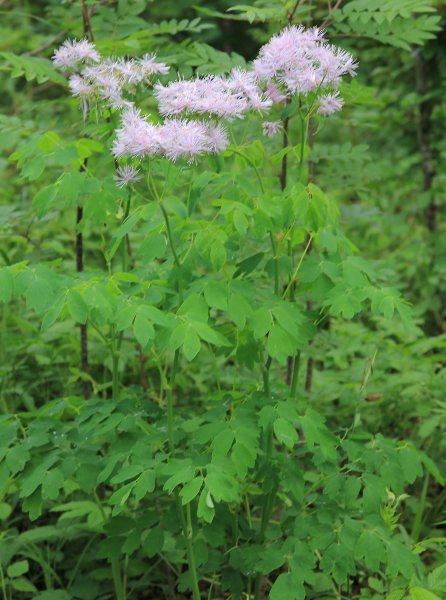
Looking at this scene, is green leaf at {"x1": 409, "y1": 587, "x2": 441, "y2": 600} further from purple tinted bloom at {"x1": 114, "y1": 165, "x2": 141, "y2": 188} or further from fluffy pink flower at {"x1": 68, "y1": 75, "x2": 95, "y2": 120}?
fluffy pink flower at {"x1": 68, "y1": 75, "x2": 95, "y2": 120}

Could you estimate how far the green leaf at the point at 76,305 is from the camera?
187 cm

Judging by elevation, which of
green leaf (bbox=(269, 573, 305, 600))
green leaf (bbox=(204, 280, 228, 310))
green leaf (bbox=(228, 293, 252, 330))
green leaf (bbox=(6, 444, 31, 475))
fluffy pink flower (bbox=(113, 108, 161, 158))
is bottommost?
green leaf (bbox=(269, 573, 305, 600))

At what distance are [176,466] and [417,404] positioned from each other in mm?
1558

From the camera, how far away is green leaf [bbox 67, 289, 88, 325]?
1872mm

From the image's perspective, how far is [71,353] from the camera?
137 inches

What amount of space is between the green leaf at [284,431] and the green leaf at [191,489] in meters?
0.22

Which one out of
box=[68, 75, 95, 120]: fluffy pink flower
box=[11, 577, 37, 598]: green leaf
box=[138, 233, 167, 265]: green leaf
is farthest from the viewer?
box=[11, 577, 37, 598]: green leaf

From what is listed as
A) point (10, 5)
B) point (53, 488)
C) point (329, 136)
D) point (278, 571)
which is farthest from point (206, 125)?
point (10, 5)

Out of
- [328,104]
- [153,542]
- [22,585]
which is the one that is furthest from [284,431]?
[22,585]

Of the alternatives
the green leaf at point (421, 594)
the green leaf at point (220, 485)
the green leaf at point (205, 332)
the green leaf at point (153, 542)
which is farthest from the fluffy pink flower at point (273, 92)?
the green leaf at point (421, 594)

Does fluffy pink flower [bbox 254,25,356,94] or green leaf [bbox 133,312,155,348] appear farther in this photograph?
fluffy pink flower [bbox 254,25,356,94]

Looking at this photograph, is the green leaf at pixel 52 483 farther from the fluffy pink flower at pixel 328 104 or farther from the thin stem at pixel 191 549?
the fluffy pink flower at pixel 328 104

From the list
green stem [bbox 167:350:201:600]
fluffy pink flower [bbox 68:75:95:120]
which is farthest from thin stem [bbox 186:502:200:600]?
fluffy pink flower [bbox 68:75:95:120]

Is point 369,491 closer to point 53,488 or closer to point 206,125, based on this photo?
point 53,488
